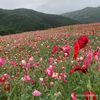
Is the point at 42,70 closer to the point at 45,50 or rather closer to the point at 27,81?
the point at 27,81

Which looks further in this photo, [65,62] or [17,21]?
[17,21]

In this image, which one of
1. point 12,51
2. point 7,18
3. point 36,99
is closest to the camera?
point 36,99

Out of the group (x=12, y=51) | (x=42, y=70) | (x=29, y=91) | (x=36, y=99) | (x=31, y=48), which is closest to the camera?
(x=36, y=99)

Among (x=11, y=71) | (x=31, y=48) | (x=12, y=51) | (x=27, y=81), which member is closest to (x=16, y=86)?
(x=27, y=81)

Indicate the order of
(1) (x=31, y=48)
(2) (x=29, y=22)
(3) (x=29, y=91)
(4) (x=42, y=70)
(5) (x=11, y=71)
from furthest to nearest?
1. (2) (x=29, y=22)
2. (1) (x=31, y=48)
3. (5) (x=11, y=71)
4. (4) (x=42, y=70)
5. (3) (x=29, y=91)

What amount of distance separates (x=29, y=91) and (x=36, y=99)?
0.32 m

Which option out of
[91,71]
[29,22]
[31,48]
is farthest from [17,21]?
[91,71]

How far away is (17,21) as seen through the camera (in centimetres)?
17762

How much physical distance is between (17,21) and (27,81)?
17486 centimetres

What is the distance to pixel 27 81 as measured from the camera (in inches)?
179

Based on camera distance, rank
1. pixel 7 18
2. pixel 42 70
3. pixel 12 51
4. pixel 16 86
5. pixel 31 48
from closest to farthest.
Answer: pixel 16 86 < pixel 42 70 < pixel 12 51 < pixel 31 48 < pixel 7 18

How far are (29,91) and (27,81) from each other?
0.54 ft

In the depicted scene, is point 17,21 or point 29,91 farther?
point 17,21

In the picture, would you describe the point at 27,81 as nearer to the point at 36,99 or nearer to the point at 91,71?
the point at 36,99
